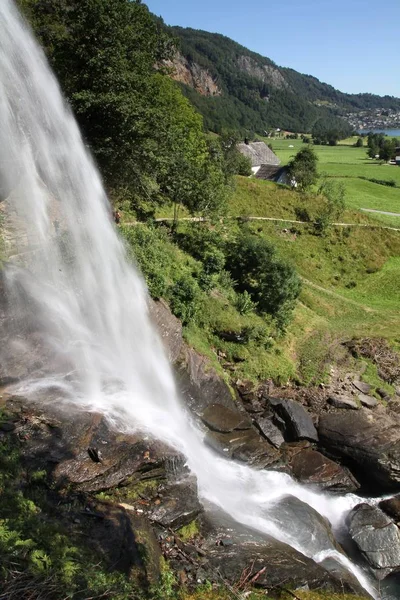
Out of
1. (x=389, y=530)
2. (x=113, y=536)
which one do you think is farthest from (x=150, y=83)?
(x=389, y=530)

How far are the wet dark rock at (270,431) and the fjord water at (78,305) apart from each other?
1.96m

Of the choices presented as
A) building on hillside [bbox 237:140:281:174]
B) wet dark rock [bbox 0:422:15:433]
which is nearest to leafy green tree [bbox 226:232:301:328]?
wet dark rock [bbox 0:422:15:433]

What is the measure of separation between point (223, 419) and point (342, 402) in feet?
22.4

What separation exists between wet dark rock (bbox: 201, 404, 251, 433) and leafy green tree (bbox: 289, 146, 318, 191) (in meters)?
36.6

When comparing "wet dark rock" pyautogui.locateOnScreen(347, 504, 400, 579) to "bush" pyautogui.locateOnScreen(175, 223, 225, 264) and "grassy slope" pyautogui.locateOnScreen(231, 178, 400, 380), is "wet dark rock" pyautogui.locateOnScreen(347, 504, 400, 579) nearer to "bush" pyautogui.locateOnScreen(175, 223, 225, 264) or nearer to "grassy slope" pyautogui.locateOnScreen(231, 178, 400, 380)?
"grassy slope" pyautogui.locateOnScreen(231, 178, 400, 380)

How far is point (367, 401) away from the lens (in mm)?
22016

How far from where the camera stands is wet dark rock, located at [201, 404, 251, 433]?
59.0 feet

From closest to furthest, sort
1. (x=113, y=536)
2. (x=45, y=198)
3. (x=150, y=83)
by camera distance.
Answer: (x=113, y=536), (x=45, y=198), (x=150, y=83)

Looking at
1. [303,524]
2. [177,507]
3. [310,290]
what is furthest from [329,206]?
[177,507]

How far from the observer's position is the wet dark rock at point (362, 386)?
2294 cm

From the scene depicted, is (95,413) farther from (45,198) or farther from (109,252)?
(45,198)

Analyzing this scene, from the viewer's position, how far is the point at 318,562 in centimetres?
1336

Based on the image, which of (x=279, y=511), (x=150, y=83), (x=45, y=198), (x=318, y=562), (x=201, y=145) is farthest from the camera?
(x=201, y=145)

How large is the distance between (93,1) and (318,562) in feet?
85.3
